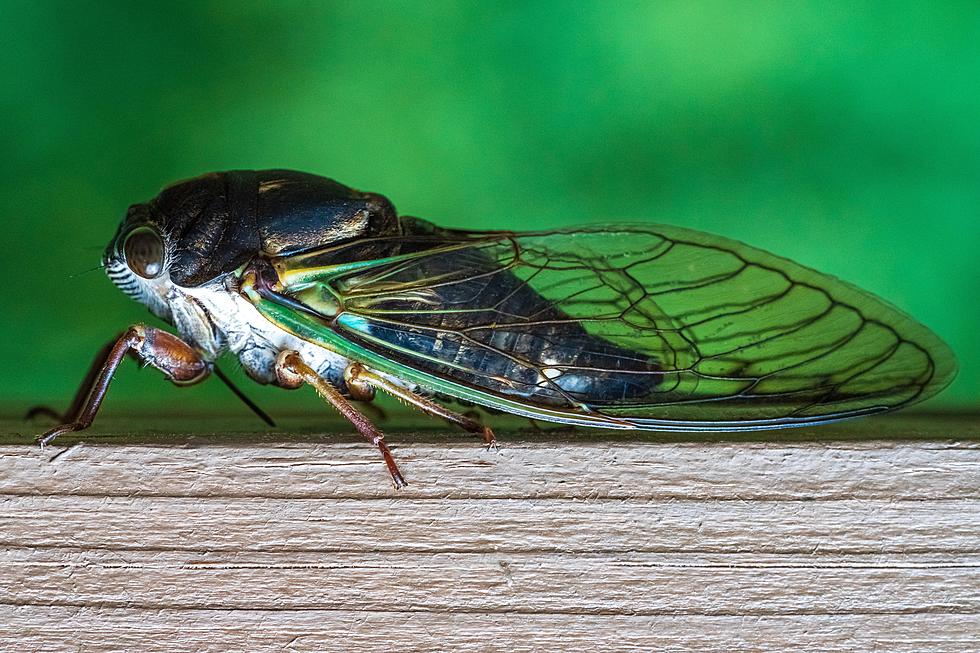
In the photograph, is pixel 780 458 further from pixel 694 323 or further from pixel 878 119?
pixel 878 119

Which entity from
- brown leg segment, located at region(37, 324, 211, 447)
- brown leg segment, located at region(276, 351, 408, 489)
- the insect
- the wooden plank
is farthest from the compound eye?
the wooden plank

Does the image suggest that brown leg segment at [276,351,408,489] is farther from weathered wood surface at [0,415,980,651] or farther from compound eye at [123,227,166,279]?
compound eye at [123,227,166,279]

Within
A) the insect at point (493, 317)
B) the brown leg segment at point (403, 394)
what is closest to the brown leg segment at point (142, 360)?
the insect at point (493, 317)

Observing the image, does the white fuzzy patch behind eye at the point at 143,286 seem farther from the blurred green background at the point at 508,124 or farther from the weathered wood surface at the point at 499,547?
the weathered wood surface at the point at 499,547

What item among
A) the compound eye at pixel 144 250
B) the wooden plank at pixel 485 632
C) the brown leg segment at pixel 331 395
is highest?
the compound eye at pixel 144 250

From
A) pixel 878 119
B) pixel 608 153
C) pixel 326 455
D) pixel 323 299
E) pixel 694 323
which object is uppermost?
pixel 878 119

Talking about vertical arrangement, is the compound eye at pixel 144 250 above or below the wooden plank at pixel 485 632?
above

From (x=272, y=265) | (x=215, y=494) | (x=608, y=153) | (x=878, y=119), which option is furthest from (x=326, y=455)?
(x=878, y=119)

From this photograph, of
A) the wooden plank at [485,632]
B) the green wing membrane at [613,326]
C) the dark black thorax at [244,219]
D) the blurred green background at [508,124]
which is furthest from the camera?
the blurred green background at [508,124]

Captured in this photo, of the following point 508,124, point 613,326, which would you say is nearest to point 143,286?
point 613,326
